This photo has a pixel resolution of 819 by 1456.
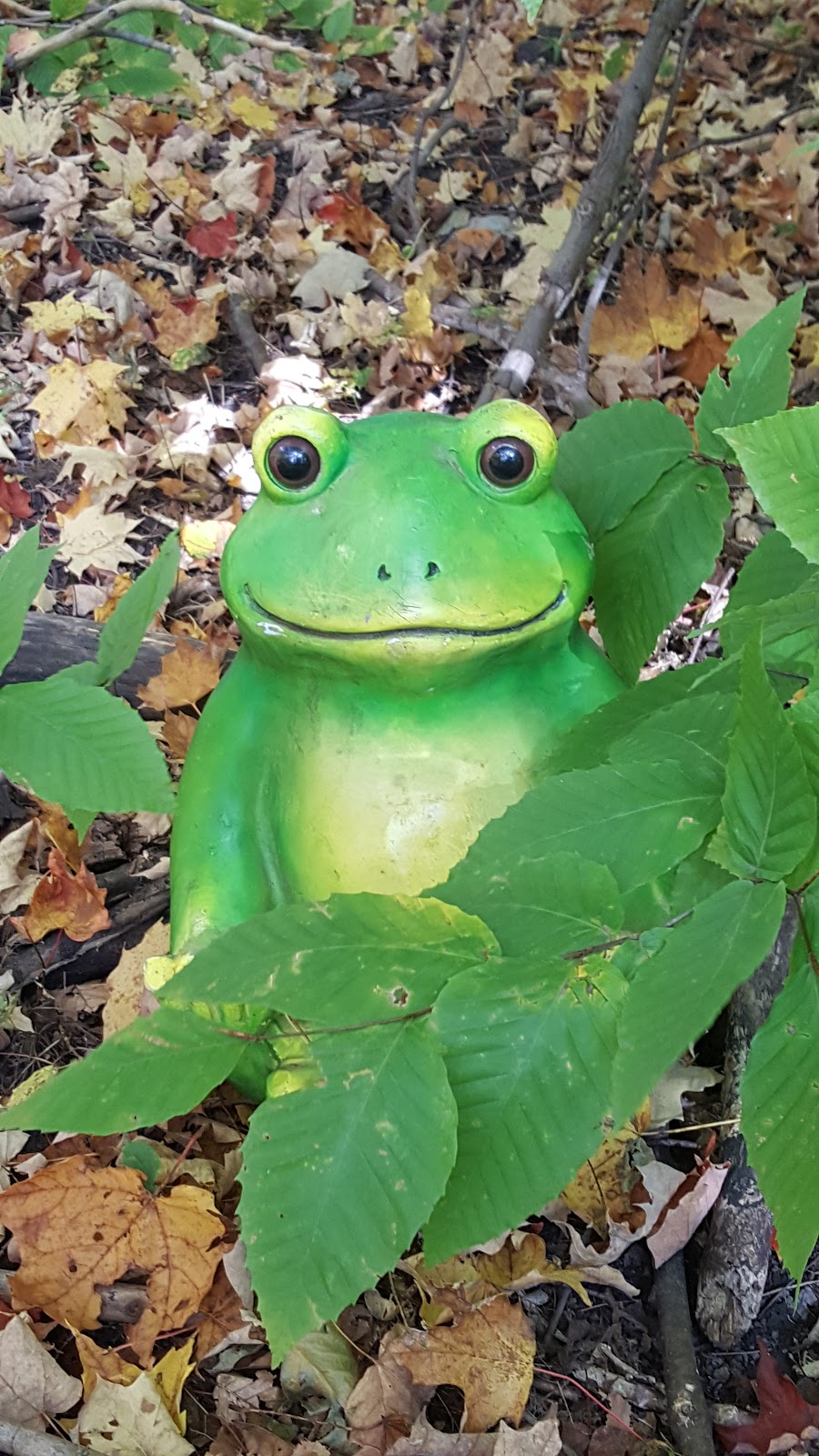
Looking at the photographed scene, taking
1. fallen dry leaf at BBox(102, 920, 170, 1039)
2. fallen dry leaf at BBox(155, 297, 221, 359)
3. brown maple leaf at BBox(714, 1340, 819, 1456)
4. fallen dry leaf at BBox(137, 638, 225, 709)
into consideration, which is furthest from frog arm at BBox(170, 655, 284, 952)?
fallen dry leaf at BBox(155, 297, 221, 359)

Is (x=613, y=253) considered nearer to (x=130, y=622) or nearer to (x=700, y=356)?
(x=700, y=356)

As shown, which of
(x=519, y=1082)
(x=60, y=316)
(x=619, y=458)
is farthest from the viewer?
(x=60, y=316)

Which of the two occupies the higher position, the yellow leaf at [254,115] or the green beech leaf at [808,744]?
the green beech leaf at [808,744]

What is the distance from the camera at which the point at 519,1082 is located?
3.27ft

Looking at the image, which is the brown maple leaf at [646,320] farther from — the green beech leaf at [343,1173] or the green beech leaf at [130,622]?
the green beech leaf at [343,1173]

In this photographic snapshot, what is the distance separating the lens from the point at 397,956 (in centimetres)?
102

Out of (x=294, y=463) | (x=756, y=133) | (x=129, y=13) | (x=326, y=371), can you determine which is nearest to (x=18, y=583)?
(x=294, y=463)

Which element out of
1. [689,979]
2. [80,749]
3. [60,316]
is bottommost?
[60,316]

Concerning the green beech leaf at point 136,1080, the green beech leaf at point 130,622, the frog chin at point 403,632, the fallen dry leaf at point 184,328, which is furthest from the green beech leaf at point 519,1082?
the fallen dry leaf at point 184,328

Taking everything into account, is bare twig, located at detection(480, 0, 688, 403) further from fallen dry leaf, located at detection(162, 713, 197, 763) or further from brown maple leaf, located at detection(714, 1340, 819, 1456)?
brown maple leaf, located at detection(714, 1340, 819, 1456)

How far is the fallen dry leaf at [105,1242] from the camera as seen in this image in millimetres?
1785

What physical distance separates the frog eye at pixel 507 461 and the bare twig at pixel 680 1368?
1.32 meters

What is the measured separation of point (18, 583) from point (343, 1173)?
1.08m

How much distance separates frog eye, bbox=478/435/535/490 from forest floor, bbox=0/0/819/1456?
1184 mm
